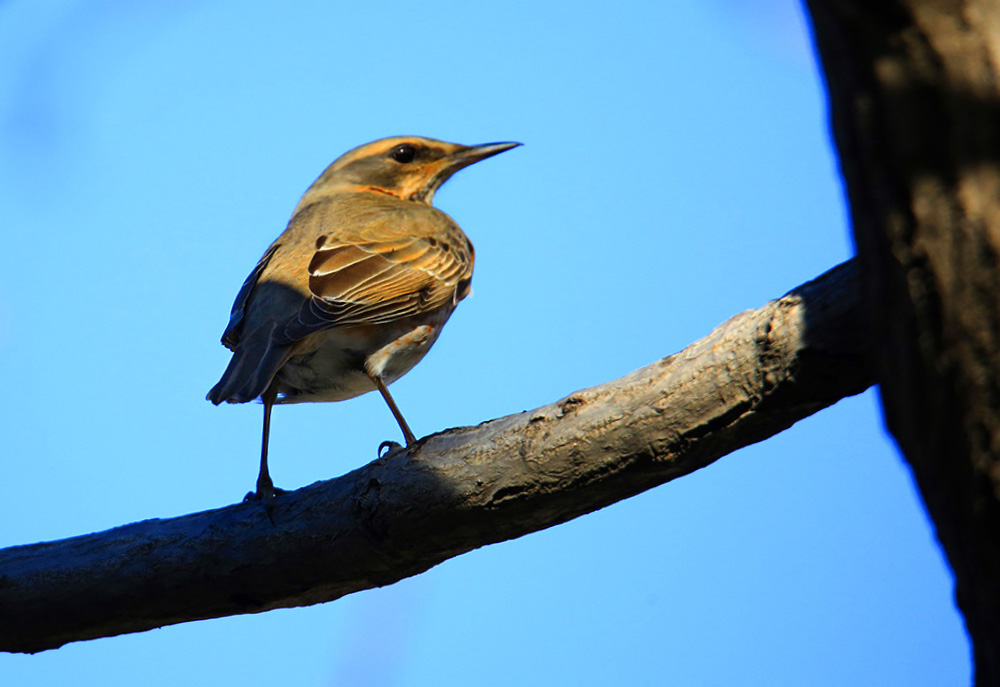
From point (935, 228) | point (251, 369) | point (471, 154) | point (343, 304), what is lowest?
point (935, 228)

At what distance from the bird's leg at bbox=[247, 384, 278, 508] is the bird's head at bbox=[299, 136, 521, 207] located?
109 inches

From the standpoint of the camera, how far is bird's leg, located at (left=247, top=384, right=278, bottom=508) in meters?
4.79

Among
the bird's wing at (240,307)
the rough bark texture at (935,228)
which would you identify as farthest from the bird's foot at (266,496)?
the rough bark texture at (935,228)

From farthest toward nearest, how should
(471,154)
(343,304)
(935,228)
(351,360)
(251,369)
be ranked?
(471,154)
(351,360)
(343,304)
(251,369)
(935,228)

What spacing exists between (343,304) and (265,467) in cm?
104

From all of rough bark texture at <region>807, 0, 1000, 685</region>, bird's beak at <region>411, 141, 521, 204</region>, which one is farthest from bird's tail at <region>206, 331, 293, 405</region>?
rough bark texture at <region>807, 0, 1000, 685</region>

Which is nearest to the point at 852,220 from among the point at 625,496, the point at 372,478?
the point at 625,496

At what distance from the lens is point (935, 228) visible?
6.45 feet

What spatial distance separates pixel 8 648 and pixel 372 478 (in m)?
2.00

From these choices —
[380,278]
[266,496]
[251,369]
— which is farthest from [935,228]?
[380,278]

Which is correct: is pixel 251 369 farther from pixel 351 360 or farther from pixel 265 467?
pixel 351 360

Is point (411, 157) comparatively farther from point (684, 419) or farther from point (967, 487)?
point (967, 487)

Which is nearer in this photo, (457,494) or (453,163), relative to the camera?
(457,494)

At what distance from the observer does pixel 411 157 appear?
8445 mm
